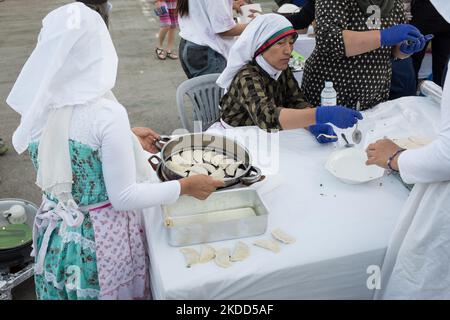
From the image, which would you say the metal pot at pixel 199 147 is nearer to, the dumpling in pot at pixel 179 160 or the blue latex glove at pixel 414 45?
the dumpling in pot at pixel 179 160

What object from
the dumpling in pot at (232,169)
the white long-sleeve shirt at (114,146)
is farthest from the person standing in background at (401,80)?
the white long-sleeve shirt at (114,146)

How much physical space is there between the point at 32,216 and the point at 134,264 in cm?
101

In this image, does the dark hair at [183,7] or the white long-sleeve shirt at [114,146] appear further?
the dark hair at [183,7]

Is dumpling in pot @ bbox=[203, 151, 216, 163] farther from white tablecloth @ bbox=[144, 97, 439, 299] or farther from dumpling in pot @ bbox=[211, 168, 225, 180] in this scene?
white tablecloth @ bbox=[144, 97, 439, 299]

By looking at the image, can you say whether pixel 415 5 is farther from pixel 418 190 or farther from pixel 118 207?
pixel 118 207

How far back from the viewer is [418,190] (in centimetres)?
131

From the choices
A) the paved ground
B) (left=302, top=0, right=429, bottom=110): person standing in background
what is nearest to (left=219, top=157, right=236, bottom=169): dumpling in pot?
(left=302, top=0, right=429, bottom=110): person standing in background

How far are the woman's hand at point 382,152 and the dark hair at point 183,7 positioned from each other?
1.93 m

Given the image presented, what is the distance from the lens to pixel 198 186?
1343 mm

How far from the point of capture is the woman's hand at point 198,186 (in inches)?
52.8

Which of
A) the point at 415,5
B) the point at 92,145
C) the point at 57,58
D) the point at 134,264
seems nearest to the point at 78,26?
the point at 57,58

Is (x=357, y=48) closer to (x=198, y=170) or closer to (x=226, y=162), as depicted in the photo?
(x=226, y=162)

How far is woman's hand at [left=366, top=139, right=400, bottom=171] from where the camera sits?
1372mm

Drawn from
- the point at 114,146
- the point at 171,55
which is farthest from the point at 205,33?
the point at 171,55
